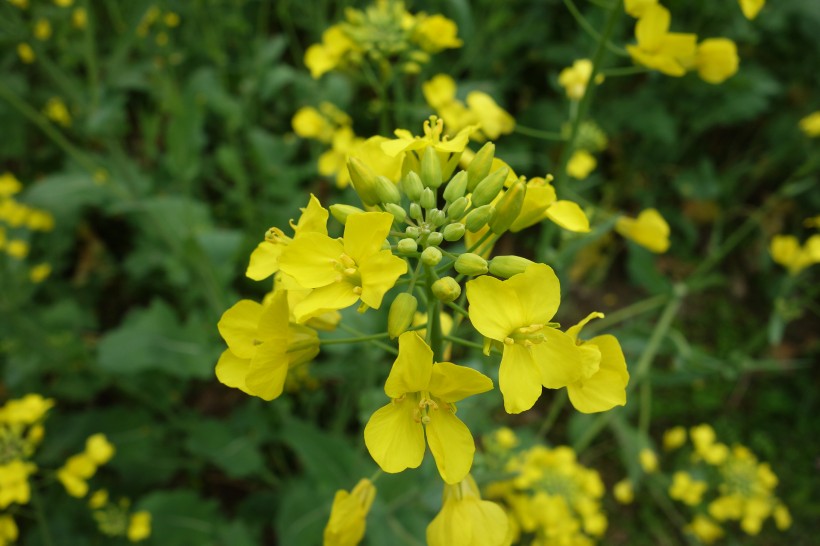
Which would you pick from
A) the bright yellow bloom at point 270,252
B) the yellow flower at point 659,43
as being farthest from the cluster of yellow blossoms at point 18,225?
the yellow flower at point 659,43

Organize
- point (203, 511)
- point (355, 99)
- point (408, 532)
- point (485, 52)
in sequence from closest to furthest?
point (408, 532)
point (203, 511)
point (485, 52)
point (355, 99)

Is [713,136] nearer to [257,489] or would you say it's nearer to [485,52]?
[485,52]

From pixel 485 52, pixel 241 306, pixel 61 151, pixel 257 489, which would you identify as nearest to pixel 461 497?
pixel 241 306

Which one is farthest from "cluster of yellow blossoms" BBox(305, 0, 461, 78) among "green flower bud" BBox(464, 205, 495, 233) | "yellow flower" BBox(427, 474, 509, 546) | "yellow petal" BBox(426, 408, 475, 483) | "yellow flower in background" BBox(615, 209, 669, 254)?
"yellow flower" BBox(427, 474, 509, 546)

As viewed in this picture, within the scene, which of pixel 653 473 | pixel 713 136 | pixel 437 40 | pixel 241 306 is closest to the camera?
pixel 241 306

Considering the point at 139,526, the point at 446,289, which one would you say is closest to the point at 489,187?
the point at 446,289

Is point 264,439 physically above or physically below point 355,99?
below
